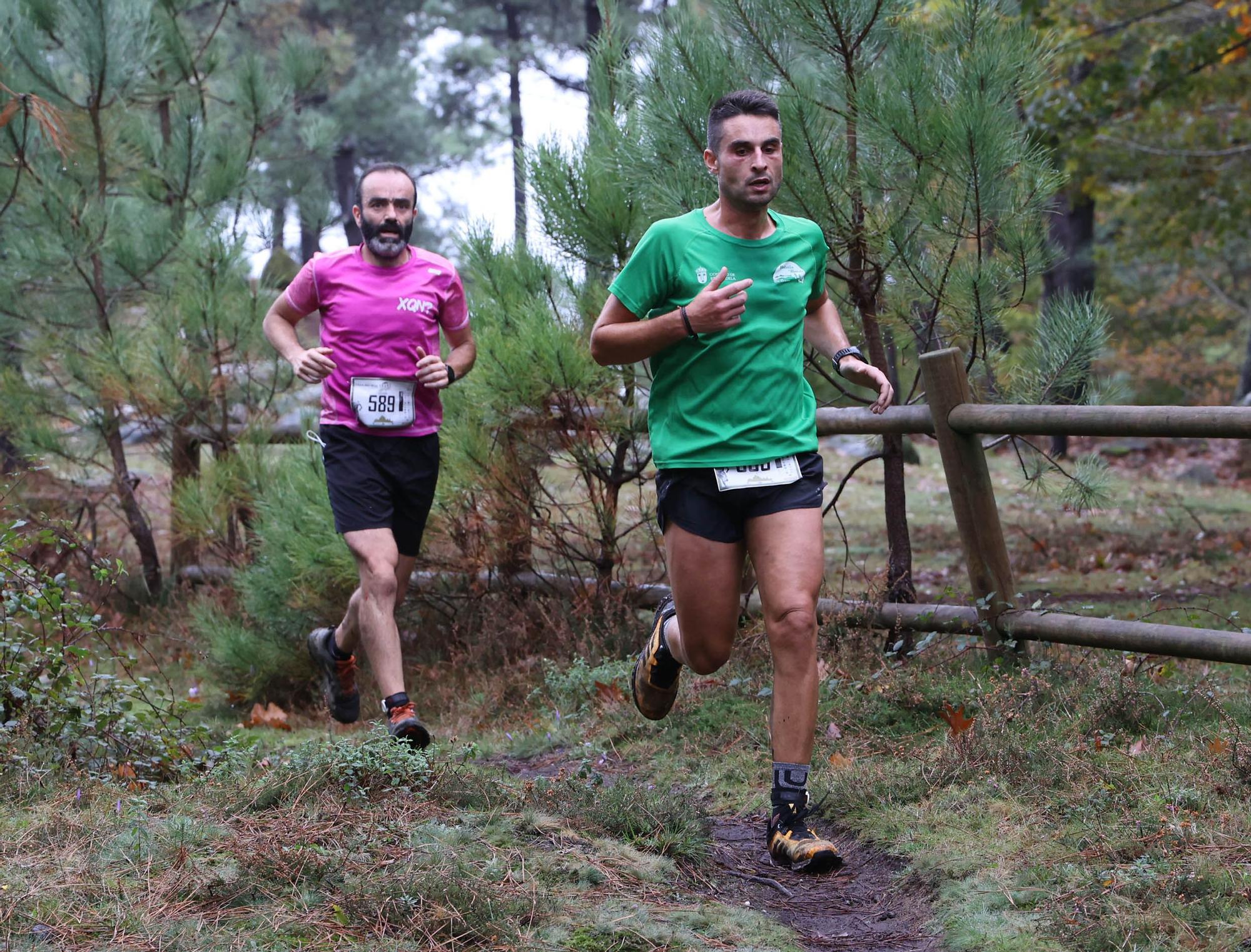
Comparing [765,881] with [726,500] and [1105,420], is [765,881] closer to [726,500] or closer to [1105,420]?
[726,500]

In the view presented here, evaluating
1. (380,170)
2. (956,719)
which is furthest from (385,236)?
(956,719)

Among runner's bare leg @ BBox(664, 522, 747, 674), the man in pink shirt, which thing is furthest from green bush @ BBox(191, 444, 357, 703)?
runner's bare leg @ BBox(664, 522, 747, 674)

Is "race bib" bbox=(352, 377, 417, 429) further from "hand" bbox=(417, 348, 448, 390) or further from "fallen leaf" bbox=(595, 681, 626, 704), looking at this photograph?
"fallen leaf" bbox=(595, 681, 626, 704)

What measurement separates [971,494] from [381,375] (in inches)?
95.2

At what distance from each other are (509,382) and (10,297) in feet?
17.4

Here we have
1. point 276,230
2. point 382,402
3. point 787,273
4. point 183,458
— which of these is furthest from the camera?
point 276,230

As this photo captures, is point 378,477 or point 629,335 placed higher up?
point 629,335

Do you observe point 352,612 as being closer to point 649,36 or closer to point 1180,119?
point 649,36

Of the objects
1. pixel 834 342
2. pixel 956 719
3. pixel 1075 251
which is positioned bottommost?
pixel 956 719

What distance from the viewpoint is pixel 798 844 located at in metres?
3.54

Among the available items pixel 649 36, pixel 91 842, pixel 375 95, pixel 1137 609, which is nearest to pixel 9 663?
pixel 91 842

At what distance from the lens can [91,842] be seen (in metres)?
3.27

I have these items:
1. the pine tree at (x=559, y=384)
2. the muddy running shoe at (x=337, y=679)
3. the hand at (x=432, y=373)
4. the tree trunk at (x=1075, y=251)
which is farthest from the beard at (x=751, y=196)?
the tree trunk at (x=1075, y=251)

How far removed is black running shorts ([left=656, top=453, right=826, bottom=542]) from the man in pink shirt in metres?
1.56
